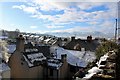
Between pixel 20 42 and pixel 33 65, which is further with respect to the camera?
pixel 33 65

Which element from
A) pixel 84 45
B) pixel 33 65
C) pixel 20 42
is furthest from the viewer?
pixel 84 45

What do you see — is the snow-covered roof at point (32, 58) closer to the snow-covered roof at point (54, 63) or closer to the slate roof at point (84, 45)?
the snow-covered roof at point (54, 63)

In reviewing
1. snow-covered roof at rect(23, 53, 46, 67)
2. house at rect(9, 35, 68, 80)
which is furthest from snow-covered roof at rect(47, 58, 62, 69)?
snow-covered roof at rect(23, 53, 46, 67)

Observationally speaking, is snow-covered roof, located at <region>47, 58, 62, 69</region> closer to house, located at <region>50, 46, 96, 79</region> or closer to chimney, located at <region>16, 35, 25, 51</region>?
house, located at <region>50, 46, 96, 79</region>

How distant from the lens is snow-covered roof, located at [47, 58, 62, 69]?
48.7 feet

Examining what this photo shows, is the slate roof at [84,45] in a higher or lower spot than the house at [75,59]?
higher

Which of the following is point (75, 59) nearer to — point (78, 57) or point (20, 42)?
point (78, 57)

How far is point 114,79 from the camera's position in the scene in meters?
2.89

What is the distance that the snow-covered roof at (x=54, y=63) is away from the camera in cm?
1484

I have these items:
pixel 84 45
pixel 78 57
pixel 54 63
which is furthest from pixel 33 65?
pixel 84 45

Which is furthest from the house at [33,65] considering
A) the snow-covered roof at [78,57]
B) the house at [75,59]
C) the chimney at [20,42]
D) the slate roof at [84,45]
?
the slate roof at [84,45]

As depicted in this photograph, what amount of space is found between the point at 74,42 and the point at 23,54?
466 inches

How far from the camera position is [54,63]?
15.2 meters

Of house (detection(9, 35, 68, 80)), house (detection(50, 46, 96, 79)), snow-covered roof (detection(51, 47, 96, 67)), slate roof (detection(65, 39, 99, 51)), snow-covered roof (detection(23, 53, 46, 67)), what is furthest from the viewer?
slate roof (detection(65, 39, 99, 51))
